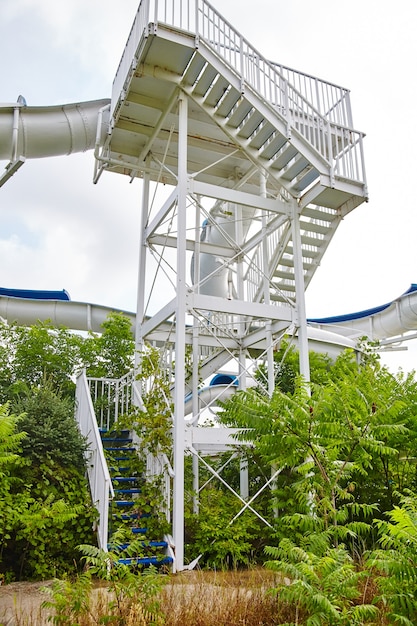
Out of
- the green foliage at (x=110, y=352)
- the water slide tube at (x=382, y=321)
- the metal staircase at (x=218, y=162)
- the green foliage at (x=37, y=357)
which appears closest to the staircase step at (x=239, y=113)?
the metal staircase at (x=218, y=162)

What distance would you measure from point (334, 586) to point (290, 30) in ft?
24.9

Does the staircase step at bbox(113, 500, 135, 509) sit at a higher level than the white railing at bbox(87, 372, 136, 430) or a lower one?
lower

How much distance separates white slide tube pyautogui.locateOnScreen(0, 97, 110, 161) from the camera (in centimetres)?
1209

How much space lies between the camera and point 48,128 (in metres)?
12.6

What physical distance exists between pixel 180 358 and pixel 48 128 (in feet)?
22.5

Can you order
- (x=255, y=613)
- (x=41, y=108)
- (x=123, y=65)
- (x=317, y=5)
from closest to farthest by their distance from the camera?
1. (x=255, y=613)
2. (x=317, y=5)
3. (x=123, y=65)
4. (x=41, y=108)

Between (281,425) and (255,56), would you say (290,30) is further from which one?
(281,425)

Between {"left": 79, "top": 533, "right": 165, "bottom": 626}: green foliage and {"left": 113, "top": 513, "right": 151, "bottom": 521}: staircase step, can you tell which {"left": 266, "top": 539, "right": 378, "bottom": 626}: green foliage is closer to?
{"left": 79, "top": 533, "right": 165, "bottom": 626}: green foliage

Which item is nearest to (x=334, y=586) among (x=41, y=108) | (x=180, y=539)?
(x=180, y=539)

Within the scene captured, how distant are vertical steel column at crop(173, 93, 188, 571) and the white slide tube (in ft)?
9.37

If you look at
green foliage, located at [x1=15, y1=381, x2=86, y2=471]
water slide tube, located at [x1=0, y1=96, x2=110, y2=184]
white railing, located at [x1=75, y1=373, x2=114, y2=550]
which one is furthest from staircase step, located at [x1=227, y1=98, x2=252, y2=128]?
green foliage, located at [x1=15, y1=381, x2=86, y2=471]

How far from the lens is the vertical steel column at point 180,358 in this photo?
8727 millimetres

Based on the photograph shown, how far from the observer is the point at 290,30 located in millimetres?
8312

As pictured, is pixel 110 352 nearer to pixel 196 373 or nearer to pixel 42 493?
pixel 196 373
